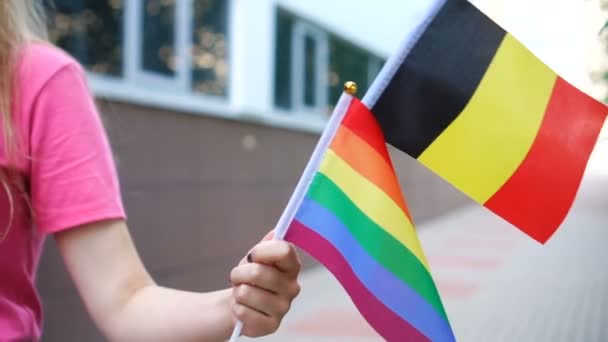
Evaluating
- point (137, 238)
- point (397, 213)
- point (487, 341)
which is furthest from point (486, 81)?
point (137, 238)

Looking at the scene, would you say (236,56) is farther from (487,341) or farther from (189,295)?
(189,295)

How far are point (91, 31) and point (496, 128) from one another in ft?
10.5

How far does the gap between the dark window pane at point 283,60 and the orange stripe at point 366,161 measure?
5037 mm

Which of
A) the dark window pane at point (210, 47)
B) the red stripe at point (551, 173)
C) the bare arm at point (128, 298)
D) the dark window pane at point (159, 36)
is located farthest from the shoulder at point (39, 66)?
the dark window pane at point (210, 47)

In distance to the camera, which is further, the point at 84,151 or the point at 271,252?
the point at 84,151

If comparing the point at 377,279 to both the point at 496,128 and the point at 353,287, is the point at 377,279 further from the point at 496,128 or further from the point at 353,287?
the point at 496,128

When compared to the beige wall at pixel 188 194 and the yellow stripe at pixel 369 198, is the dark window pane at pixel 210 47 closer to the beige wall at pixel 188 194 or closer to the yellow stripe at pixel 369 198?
the beige wall at pixel 188 194

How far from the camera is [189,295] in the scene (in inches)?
49.9

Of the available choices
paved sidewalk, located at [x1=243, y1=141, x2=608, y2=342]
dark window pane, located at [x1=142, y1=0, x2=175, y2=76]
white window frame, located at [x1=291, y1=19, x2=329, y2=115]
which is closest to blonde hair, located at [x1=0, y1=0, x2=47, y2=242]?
paved sidewalk, located at [x1=243, y1=141, x2=608, y2=342]

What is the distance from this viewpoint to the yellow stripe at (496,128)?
43.6 inches

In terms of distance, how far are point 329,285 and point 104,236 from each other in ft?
14.9

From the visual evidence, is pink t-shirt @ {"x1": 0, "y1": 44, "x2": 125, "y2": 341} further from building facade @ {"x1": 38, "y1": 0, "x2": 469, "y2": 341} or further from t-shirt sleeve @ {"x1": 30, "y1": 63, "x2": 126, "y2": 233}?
building facade @ {"x1": 38, "y1": 0, "x2": 469, "y2": 341}

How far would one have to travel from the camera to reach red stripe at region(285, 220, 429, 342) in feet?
3.51

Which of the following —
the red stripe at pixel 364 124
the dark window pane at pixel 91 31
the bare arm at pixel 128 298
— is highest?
the red stripe at pixel 364 124
